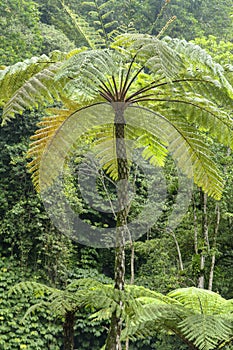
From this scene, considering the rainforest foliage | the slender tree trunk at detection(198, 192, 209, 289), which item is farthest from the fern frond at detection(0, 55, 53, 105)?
the slender tree trunk at detection(198, 192, 209, 289)

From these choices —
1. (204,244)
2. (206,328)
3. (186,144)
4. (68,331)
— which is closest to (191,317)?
(206,328)

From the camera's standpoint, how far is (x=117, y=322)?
300 cm

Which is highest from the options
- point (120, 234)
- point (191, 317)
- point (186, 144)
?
point (186, 144)

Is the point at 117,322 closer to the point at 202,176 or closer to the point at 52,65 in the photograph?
the point at 202,176

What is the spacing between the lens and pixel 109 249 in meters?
8.56

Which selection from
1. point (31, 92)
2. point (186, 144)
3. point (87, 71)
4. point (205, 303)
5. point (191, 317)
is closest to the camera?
point (87, 71)

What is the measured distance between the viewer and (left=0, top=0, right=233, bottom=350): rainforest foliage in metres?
3.42

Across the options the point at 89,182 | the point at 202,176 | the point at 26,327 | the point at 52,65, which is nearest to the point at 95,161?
the point at 89,182

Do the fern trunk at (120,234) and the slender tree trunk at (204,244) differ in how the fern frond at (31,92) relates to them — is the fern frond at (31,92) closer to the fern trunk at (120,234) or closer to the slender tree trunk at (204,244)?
the fern trunk at (120,234)

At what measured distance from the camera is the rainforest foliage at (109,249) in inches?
134

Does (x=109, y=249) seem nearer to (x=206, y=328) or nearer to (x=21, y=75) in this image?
(x=206, y=328)

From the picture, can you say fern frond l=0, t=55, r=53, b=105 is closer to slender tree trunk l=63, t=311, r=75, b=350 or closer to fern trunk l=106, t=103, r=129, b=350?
fern trunk l=106, t=103, r=129, b=350

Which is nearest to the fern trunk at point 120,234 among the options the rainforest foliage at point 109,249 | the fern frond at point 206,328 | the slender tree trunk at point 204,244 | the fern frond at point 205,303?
the rainforest foliage at point 109,249

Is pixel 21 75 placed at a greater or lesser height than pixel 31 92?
greater
